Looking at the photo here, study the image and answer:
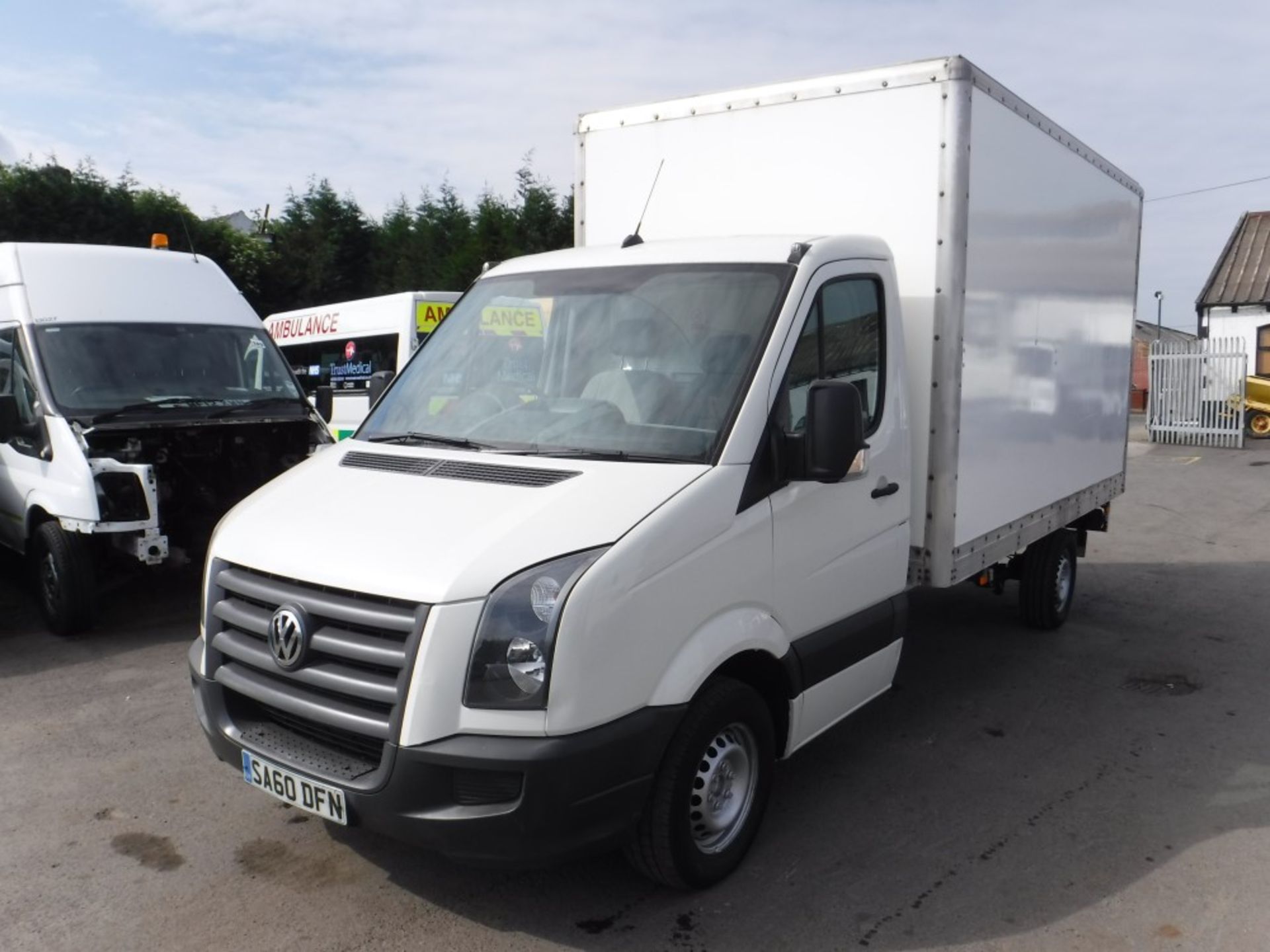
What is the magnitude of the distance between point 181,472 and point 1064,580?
21.1ft

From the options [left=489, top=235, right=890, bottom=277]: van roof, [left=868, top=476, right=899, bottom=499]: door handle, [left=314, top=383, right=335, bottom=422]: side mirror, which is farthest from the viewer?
[left=314, top=383, right=335, bottom=422]: side mirror

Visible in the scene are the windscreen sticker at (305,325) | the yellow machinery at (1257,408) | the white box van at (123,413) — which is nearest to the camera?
the white box van at (123,413)

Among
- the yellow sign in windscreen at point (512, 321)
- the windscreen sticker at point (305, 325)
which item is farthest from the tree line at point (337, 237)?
the yellow sign in windscreen at point (512, 321)

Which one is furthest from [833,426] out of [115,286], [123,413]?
[115,286]

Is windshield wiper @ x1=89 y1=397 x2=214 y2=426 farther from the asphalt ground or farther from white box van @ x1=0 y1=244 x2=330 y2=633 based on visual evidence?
the asphalt ground

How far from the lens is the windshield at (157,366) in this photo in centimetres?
737

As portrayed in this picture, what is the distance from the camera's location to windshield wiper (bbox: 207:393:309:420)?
7562 mm

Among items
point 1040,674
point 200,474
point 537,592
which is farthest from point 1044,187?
point 200,474

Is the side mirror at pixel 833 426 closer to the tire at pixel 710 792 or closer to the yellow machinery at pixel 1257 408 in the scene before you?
the tire at pixel 710 792

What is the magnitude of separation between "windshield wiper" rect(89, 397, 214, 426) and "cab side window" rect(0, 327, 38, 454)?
518 mm

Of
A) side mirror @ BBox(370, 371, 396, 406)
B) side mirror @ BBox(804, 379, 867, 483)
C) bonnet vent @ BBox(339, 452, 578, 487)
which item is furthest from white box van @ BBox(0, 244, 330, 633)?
side mirror @ BBox(804, 379, 867, 483)

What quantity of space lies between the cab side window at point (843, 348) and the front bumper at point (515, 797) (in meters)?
1.36

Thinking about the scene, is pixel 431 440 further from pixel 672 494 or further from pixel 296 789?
pixel 296 789

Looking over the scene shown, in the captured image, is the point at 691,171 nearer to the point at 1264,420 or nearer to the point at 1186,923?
the point at 1186,923
